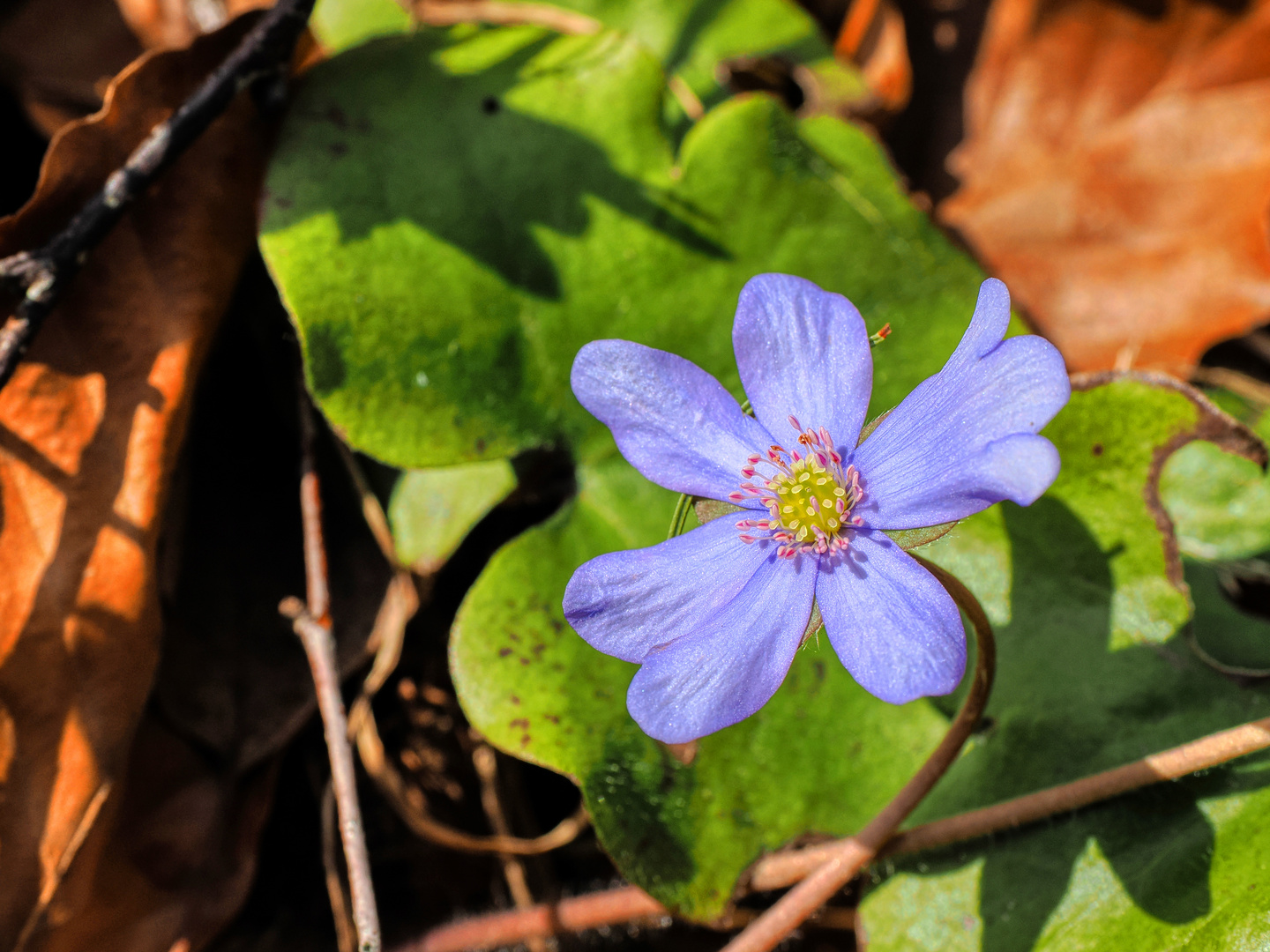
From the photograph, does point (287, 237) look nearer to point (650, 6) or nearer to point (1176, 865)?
point (650, 6)

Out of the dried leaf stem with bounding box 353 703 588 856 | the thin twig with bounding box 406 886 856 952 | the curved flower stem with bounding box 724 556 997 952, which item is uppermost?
the curved flower stem with bounding box 724 556 997 952

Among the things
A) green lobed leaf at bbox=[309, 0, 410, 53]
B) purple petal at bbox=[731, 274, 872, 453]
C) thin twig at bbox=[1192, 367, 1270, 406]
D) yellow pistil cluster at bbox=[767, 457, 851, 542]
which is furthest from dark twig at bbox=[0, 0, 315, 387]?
thin twig at bbox=[1192, 367, 1270, 406]

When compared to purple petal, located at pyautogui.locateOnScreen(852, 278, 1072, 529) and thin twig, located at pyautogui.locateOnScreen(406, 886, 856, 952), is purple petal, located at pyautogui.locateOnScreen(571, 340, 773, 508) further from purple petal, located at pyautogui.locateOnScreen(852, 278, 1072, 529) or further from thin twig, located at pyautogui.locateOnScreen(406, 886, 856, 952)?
thin twig, located at pyautogui.locateOnScreen(406, 886, 856, 952)

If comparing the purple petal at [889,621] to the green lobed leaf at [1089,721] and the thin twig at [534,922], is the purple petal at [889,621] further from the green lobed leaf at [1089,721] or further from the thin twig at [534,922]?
the thin twig at [534,922]

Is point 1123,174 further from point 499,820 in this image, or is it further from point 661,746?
point 499,820

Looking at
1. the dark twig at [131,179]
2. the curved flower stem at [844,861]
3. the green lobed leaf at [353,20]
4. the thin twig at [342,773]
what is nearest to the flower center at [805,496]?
the curved flower stem at [844,861]

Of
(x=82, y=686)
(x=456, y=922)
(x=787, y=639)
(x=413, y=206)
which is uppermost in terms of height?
(x=413, y=206)

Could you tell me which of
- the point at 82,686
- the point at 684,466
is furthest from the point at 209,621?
the point at 684,466
